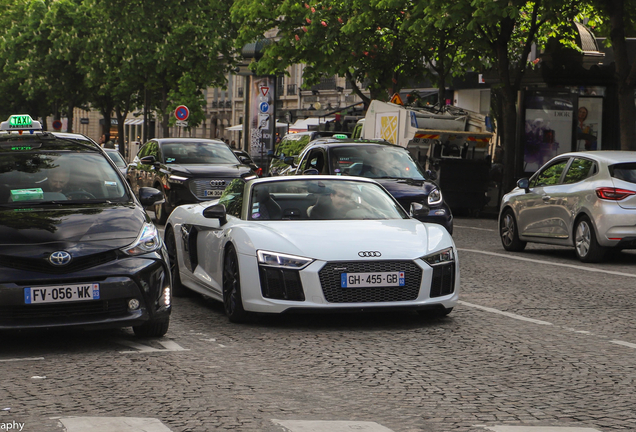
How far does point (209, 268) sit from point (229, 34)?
142 ft

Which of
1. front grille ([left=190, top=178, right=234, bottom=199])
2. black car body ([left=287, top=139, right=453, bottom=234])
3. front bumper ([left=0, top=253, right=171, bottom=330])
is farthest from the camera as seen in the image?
front grille ([left=190, top=178, right=234, bottom=199])

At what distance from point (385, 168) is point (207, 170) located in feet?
17.8

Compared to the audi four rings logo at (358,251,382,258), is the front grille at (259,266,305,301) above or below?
below

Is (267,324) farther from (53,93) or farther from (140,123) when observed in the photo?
(140,123)

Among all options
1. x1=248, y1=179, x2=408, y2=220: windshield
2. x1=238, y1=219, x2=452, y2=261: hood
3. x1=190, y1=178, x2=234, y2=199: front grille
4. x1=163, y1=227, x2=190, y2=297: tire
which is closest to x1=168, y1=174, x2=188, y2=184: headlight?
x1=190, y1=178, x2=234, y2=199: front grille

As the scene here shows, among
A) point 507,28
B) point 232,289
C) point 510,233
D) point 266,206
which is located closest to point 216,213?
point 266,206

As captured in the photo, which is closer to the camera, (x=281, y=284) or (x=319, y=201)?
(x=281, y=284)

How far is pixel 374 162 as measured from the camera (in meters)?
17.7

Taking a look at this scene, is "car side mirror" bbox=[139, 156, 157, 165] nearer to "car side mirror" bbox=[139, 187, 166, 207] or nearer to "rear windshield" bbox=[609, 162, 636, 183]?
"rear windshield" bbox=[609, 162, 636, 183]

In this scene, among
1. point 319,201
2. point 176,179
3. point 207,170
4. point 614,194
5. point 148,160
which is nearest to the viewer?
point 319,201

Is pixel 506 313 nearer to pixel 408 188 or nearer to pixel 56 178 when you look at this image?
pixel 56 178

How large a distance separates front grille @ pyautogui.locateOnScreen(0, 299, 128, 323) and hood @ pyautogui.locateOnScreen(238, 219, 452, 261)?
1.44 metres

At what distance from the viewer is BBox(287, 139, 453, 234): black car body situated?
649 inches

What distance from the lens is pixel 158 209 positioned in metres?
22.7
